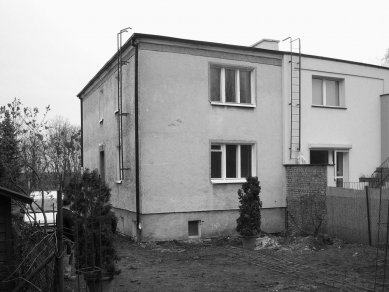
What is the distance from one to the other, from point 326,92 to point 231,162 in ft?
16.4

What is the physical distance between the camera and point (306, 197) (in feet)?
50.8

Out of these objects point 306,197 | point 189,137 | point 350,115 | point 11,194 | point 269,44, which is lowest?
point 306,197

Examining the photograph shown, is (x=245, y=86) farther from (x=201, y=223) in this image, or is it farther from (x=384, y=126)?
(x=384, y=126)

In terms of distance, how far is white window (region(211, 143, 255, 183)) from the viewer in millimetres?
15773

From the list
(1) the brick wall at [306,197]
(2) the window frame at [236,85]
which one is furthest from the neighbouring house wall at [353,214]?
(2) the window frame at [236,85]

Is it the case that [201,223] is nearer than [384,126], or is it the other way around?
[201,223]

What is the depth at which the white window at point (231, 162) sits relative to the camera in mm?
15773

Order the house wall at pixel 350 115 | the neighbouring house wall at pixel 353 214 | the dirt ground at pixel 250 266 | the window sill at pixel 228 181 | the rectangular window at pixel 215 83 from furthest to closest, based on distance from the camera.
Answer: the house wall at pixel 350 115 → the rectangular window at pixel 215 83 → the window sill at pixel 228 181 → the neighbouring house wall at pixel 353 214 → the dirt ground at pixel 250 266

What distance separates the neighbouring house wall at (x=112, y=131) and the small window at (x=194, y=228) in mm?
1973

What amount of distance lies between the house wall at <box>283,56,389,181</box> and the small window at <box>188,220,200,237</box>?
4.10 m

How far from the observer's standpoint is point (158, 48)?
14.8m

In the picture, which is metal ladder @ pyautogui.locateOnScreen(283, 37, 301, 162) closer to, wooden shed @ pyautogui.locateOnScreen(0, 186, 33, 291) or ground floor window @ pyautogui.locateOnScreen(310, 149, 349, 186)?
ground floor window @ pyautogui.locateOnScreen(310, 149, 349, 186)

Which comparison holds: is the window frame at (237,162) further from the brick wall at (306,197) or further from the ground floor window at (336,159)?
the ground floor window at (336,159)

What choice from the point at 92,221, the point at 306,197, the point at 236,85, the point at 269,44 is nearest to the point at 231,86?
the point at 236,85
